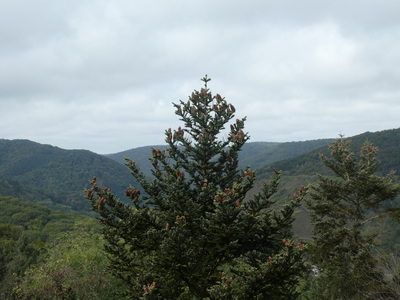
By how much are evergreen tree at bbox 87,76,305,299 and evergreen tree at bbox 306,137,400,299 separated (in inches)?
431

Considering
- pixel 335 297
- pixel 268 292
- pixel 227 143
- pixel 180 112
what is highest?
pixel 180 112

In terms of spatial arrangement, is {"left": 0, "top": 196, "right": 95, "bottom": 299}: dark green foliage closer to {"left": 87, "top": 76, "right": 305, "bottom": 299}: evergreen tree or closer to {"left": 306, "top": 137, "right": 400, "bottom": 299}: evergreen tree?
{"left": 87, "top": 76, "right": 305, "bottom": 299}: evergreen tree

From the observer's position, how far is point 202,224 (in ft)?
29.0

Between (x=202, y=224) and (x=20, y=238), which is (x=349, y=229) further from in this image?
(x=20, y=238)

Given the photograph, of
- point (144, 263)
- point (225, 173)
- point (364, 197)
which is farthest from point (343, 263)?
point (144, 263)

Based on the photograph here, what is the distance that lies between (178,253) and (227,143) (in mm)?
3884

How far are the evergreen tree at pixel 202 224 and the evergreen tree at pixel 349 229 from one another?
11.0m

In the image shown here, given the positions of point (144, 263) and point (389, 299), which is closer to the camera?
point (144, 263)

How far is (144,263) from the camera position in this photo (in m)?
9.92

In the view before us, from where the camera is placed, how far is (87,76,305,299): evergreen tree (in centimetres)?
779

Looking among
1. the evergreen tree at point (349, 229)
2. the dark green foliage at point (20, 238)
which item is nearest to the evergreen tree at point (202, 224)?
the evergreen tree at point (349, 229)

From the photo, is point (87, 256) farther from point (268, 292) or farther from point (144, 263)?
point (268, 292)

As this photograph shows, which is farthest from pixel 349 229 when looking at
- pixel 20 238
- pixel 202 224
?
pixel 20 238

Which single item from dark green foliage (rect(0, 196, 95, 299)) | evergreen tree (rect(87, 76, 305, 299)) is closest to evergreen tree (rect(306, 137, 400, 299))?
evergreen tree (rect(87, 76, 305, 299))
